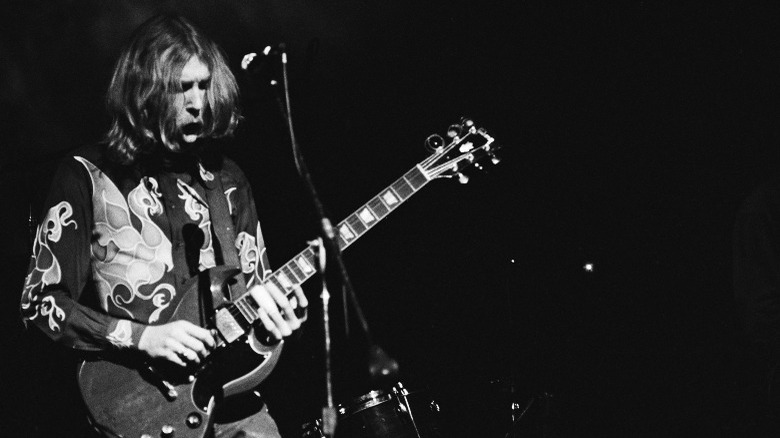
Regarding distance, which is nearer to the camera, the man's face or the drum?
the man's face

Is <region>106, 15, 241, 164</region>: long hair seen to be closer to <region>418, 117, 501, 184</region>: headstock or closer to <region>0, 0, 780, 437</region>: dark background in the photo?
<region>0, 0, 780, 437</region>: dark background

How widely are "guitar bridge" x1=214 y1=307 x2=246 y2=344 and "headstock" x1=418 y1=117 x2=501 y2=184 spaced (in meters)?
1.03

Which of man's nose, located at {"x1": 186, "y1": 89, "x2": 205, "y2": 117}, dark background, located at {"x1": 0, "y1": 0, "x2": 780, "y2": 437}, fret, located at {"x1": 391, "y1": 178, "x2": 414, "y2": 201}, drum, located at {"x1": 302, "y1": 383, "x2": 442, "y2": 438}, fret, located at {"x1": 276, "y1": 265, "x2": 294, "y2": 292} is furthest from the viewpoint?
dark background, located at {"x1": 0, "y1": 0, "x2": 780, "y2": 437}

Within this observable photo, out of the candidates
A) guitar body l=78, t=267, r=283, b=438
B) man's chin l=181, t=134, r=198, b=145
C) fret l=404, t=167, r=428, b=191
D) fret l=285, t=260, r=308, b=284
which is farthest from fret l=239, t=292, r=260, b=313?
fret l=404, t=167, r=428, b=191

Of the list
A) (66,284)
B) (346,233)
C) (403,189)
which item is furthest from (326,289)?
(66,284)

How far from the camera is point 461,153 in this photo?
2.93m

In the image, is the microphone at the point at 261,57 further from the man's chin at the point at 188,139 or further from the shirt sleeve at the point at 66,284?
→ the shirt sleeve at the point at 66,284

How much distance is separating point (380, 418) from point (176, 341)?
108cm

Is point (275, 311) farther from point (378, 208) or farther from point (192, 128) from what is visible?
point (192, 128)

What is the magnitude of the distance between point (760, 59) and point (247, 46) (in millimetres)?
2729

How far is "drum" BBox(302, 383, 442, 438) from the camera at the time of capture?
2938 millimetres

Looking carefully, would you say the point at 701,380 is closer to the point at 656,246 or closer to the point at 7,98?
the point at 656,246

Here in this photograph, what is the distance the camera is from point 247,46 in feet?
11.0

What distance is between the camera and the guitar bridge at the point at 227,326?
2434 mm
